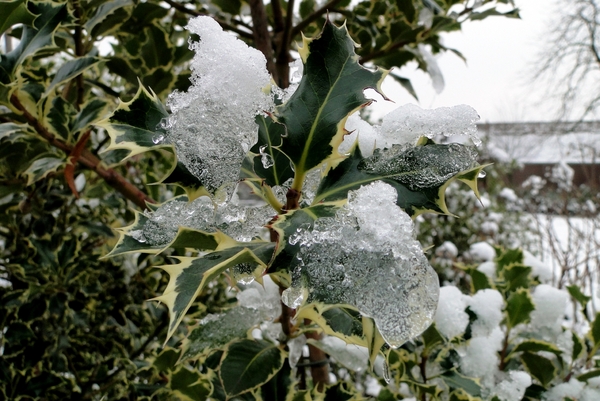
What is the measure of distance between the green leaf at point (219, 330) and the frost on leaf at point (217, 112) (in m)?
0.34

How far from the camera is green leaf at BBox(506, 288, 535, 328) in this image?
85cm

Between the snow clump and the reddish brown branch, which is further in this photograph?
the reddish brown branch

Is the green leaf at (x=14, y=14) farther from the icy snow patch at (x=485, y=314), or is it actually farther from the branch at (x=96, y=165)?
the icy snow patch at (x=485, y=314)

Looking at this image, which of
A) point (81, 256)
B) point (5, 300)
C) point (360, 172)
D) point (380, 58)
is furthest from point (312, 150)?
point (5, 300)

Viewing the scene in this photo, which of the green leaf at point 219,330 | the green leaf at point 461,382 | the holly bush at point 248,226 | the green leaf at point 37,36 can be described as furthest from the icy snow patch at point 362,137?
the green leaf at point 37,36

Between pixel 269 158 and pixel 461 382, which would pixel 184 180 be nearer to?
pixel 269 158

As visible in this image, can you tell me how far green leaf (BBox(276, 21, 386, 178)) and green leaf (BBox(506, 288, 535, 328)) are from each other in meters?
0.55

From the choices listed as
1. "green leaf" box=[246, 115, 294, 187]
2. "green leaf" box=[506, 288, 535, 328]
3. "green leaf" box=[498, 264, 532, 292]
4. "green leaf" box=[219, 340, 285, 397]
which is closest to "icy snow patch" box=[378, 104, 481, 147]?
"green leaf" box=[246, 115, 294, 187]

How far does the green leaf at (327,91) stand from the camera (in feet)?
1.58

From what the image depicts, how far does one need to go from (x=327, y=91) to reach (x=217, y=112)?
12 cm

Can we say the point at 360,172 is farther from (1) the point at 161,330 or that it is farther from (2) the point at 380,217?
(1) the point at 161,330

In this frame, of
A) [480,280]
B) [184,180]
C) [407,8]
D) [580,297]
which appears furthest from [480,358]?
[407,8]

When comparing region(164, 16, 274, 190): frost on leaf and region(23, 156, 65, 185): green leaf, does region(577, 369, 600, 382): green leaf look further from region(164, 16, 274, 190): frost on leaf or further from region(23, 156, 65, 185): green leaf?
region(23, 156, 65, 185): green leaf

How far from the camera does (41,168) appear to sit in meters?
0.89
